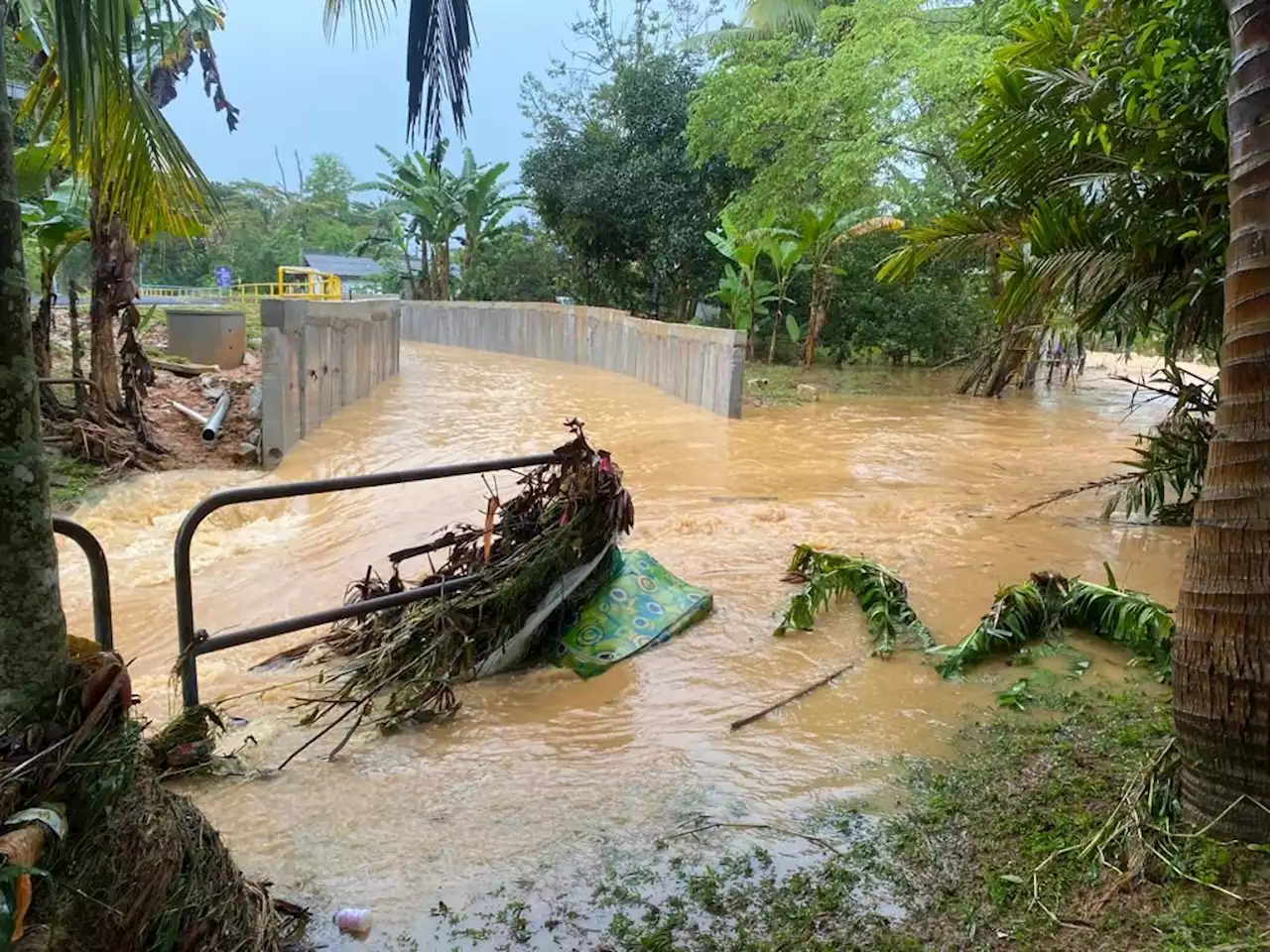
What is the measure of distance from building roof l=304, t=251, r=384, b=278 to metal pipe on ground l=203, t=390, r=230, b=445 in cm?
3493

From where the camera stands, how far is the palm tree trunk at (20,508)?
6.21ft

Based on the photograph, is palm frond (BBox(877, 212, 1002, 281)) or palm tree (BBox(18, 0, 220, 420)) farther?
palm frond (BBox(877, 212, 1002, 281))

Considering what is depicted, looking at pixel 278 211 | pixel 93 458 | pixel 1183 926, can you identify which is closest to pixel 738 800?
pixel 1183 926

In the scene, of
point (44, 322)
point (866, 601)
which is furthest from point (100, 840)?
point (44, 322)

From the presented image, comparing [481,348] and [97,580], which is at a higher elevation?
[481,348]

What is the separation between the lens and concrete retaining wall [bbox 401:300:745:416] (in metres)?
14.5

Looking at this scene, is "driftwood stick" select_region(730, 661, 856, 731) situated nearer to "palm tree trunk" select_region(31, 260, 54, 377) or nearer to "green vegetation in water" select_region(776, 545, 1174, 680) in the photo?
"green vegetation in water" select_region(776, 545, 1174, 680)

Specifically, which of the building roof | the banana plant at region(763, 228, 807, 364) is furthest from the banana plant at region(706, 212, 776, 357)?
the building roof

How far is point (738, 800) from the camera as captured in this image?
137 inches

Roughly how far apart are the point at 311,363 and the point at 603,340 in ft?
33.7

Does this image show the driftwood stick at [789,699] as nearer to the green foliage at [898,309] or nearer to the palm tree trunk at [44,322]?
the palm tree trunk at [44,322]

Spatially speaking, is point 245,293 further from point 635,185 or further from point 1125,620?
point 1125,620

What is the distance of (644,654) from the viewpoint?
196 inches

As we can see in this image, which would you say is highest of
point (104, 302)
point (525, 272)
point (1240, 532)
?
point (525, 272)
